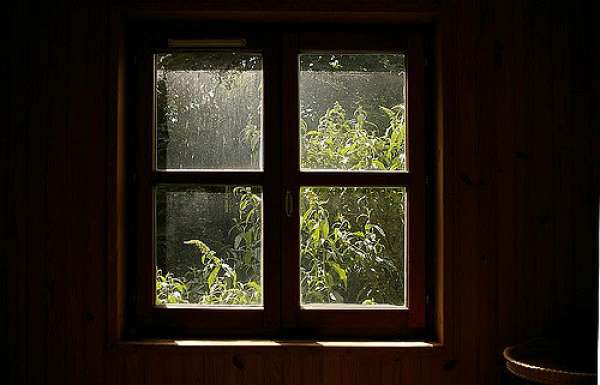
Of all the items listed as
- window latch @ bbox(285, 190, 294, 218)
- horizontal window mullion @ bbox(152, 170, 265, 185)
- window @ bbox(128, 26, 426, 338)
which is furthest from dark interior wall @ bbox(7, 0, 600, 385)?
window latch @ bbox(285, 190, 294, 218)

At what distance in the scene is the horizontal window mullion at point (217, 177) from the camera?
268cm

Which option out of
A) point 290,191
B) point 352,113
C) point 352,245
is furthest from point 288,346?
point 352,113

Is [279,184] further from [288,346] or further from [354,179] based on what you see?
[288,346]

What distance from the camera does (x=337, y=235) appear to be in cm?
269

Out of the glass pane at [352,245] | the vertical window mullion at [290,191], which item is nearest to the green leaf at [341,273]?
the glass pane at [352,245]

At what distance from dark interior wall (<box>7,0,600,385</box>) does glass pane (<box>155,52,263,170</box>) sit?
235 mm
